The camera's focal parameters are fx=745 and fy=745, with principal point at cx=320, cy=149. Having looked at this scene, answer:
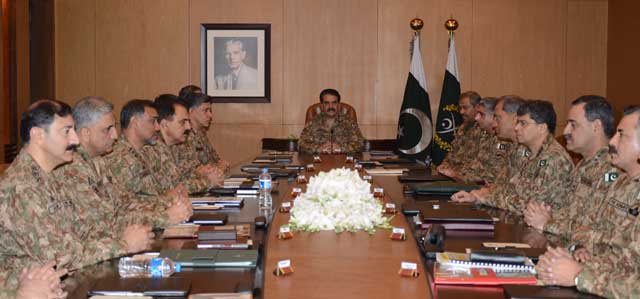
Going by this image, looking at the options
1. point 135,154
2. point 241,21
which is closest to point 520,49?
point 241,21

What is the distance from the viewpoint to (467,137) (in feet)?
24.0

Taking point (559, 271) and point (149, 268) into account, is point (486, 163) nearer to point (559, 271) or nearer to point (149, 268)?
point (559, 271)

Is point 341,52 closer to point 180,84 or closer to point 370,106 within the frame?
point 370,106

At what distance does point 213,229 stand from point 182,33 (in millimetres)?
7153

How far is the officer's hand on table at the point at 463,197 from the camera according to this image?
170 inches

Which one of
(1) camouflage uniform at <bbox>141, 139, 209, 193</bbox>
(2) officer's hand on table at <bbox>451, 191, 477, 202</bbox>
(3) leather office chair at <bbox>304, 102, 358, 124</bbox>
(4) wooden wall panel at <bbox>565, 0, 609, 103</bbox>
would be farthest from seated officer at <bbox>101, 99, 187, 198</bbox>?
(4) wooden wall panel at <bbox>565, 0, 609, 103</bbox>

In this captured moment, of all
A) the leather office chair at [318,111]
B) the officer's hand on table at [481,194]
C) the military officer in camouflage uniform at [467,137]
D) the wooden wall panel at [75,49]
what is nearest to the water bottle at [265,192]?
the officer's hand on table at [481,194]

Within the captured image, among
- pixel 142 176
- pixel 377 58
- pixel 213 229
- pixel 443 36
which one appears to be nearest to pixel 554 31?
pixel 443 36

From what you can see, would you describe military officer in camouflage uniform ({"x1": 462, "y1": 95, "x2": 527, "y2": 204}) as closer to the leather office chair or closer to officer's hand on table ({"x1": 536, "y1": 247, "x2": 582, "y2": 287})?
officer's hand on table ({"x1": 536, "y1": 247, "x2": 582, "y2": 287})

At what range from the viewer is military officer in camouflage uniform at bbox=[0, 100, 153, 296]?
262cm

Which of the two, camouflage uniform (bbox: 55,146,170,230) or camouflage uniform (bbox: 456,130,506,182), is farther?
camouflage uniform (bbox: 456,130,506,182)

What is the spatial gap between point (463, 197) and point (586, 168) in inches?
30.0

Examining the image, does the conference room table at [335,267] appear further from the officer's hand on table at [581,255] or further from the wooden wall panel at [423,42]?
the wooden wall panel at [423,42]

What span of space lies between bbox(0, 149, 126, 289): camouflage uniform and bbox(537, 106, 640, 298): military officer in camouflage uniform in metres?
1.63
